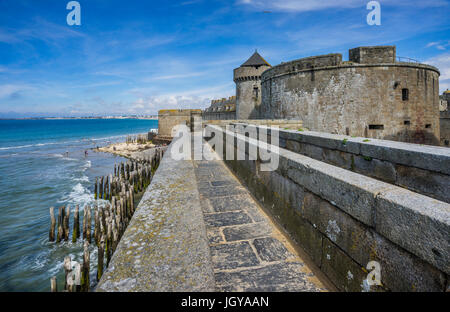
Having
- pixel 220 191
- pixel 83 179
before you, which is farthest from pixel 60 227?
pixel 83 179

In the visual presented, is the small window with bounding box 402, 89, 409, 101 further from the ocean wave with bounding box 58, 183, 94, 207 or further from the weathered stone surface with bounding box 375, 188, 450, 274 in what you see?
the ocean wave with bounding box 58, 183, 94, 207

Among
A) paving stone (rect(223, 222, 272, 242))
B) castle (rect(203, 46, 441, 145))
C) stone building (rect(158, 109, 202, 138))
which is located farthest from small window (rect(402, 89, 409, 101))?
stone building (rect(158, 109, 202, 138))

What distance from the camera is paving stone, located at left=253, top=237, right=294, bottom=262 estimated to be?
2.33 m

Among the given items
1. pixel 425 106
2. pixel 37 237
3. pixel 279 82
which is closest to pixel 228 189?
pixel 37 237

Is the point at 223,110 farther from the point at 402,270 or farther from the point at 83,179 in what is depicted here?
the point at 402,270

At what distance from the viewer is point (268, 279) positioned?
2.01 m

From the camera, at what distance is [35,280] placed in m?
6.48

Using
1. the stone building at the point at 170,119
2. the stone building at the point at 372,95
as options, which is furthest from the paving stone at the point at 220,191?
the stone building at the point at 170,119

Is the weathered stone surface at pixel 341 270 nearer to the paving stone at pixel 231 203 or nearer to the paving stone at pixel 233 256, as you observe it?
the paving stone at pixel 233 256

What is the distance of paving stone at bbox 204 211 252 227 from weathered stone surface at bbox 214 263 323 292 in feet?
3.14

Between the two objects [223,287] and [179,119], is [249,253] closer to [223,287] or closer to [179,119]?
[223,287]

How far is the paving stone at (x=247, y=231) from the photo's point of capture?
2.72m

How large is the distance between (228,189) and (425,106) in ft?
58.5

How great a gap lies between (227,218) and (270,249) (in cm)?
88
